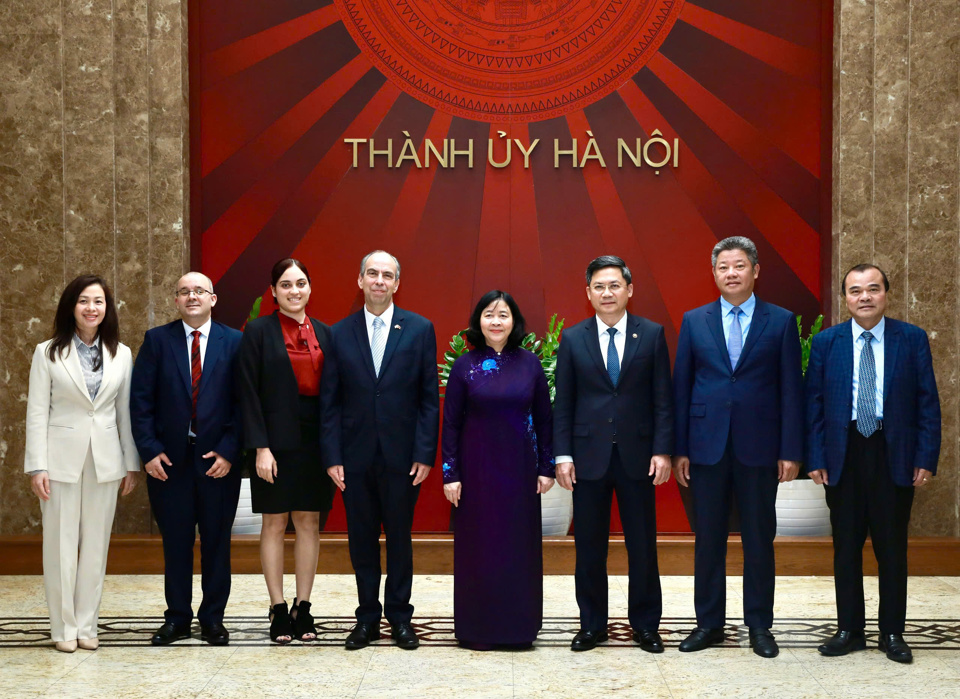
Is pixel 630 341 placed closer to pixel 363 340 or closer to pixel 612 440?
pixel 612 440

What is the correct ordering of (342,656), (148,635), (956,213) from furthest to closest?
(956,213), (148,635), (342,656)

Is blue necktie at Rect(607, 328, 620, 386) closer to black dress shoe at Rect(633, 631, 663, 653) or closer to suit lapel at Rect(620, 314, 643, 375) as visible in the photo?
suit lapel at Rect(620, 314, 643, 375)

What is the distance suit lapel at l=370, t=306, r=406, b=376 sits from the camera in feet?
13.0

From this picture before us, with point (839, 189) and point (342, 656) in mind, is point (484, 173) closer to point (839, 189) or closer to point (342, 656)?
point (839, 189)

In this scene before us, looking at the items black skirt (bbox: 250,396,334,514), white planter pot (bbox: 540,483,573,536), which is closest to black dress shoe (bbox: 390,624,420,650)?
black skirt (bbox: 250,396,334,514)

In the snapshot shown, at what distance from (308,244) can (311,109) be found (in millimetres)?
818

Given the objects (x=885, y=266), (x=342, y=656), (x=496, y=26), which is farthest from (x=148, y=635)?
(x=885, y=266)

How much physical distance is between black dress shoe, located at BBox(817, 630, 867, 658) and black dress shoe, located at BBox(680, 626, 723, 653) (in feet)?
1.29

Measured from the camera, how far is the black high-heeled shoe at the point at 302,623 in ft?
Result: 13.1

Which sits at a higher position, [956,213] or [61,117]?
[61,117]

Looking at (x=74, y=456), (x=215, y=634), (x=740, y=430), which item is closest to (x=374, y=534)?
(x=215, y=634)

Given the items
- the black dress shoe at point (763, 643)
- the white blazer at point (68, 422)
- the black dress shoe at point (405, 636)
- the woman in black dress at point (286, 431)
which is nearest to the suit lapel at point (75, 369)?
the white blazer at point (68, 422)

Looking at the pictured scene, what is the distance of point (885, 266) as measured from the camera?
5613 mm

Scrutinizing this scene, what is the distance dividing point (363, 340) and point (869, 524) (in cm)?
215
